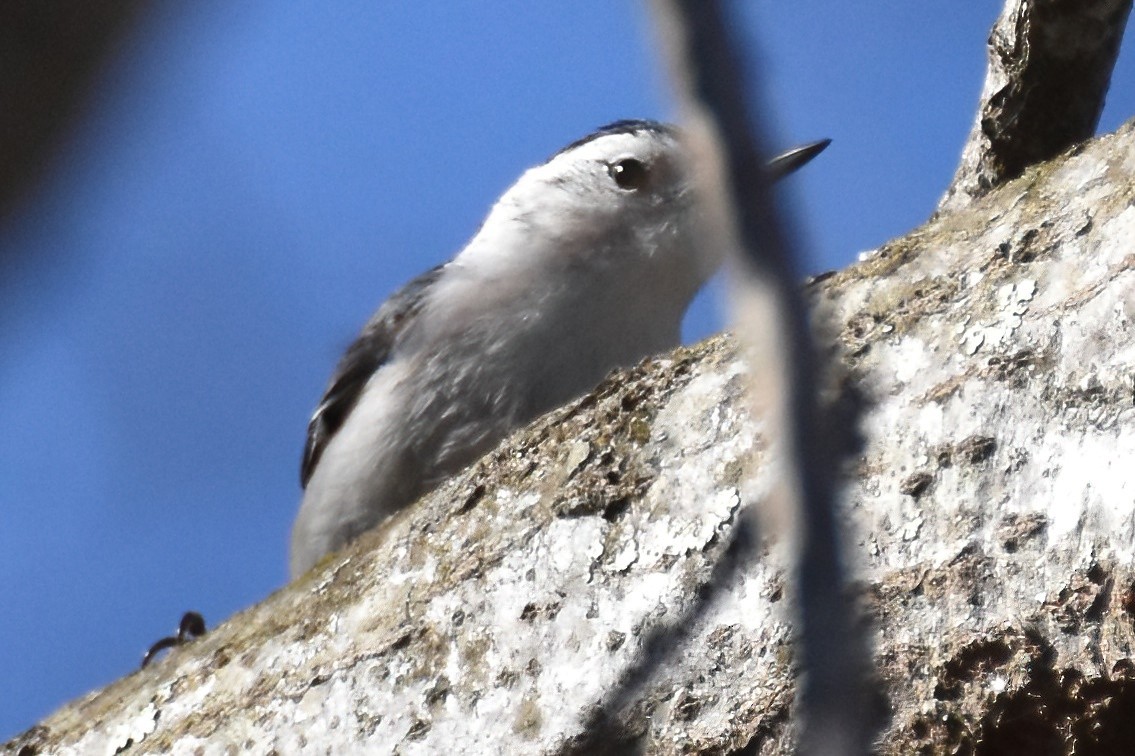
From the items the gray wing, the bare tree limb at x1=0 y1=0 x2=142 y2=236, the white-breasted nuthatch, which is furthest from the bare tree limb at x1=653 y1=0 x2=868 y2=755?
the gray wing

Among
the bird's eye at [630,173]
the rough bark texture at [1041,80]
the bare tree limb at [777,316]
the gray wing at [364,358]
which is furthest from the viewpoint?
the bird's eye at [630,173]

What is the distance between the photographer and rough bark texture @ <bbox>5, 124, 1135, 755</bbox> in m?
1.64

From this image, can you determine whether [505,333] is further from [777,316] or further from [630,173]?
[777,316]

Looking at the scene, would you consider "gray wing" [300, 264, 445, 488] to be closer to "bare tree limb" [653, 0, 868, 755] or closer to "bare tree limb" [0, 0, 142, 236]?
"bare tree limb" [653, 0, 868, 755]

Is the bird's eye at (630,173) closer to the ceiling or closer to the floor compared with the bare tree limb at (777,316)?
closer to the ceiling

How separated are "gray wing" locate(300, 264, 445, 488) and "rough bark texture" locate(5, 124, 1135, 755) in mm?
1542

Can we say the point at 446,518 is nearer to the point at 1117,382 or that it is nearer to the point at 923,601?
the point at 923,601

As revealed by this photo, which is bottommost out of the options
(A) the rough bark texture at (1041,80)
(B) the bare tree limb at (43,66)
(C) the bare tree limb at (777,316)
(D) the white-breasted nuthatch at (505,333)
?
(C) the bare tree limb at (777,316)

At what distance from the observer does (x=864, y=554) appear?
1731mm

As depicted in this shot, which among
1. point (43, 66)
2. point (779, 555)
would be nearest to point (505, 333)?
point (779, 555)

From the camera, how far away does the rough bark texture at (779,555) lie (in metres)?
1.64

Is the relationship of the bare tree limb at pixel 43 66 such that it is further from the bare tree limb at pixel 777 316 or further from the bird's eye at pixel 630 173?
the bird's eye at pixel 630 173

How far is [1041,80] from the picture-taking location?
9.93 feet

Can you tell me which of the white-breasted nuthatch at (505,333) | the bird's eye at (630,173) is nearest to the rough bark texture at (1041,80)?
the white-breasted nuthatch at (505,333)
